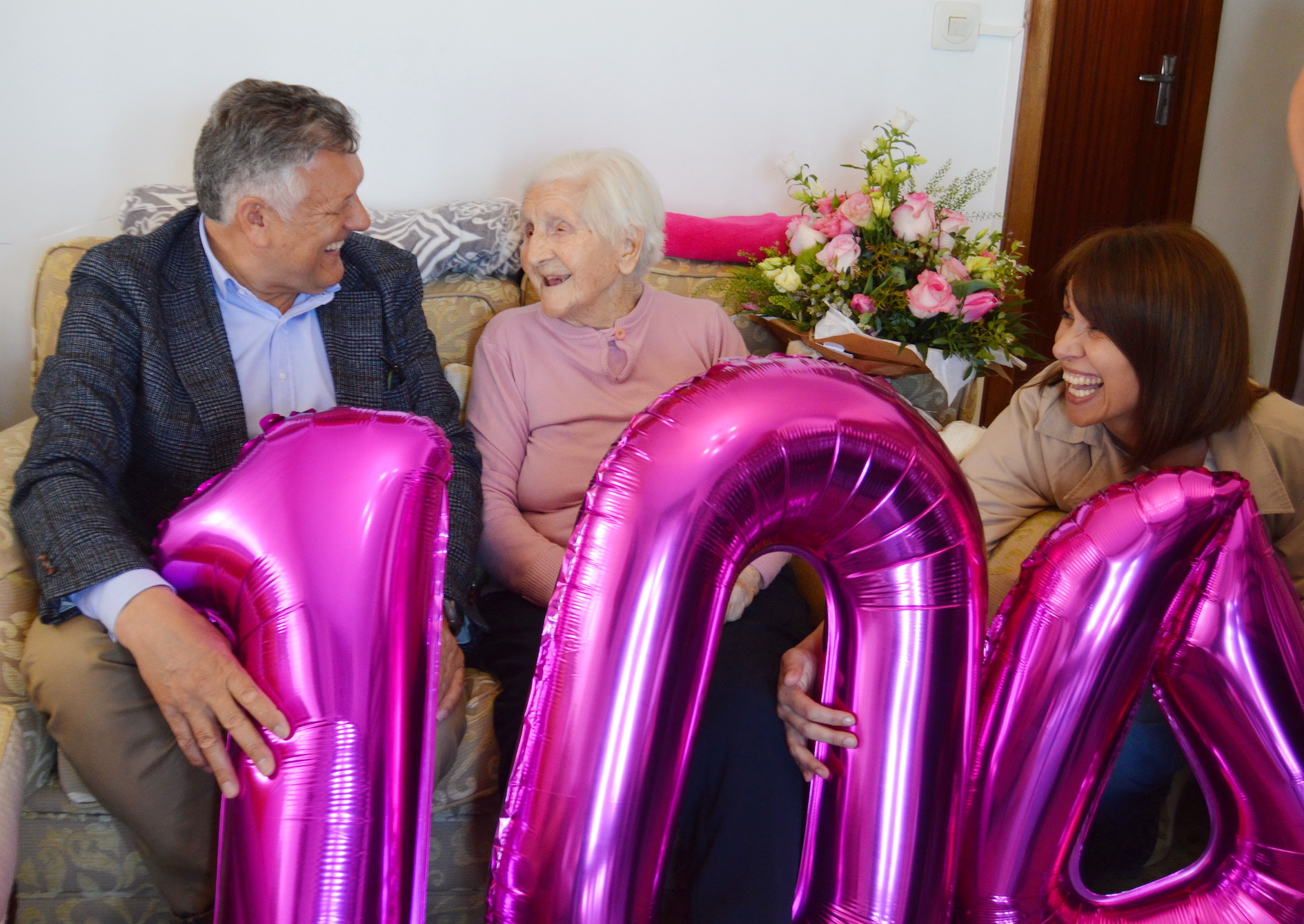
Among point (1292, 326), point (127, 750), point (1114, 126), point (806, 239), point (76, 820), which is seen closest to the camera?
point (127, 750)

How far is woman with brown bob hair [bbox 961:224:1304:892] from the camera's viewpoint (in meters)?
1.37

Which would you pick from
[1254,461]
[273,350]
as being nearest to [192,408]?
[273,350]

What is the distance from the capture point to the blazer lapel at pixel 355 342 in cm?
151

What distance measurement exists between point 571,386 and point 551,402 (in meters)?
0.05

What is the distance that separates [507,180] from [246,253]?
37.8 inches

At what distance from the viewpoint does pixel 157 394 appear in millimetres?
1340

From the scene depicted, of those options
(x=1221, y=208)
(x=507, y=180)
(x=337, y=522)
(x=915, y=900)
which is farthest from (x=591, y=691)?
(x=1221, y=208)

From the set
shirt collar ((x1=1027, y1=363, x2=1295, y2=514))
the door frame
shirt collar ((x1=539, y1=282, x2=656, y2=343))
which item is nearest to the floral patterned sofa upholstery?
shirt collar ((x1=539, y1=282, x2=656, y2=343))

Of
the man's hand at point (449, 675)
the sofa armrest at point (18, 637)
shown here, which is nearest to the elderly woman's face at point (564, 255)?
the man's hand at point (449, 675)

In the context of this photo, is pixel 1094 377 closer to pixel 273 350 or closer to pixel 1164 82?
pixel 273 350

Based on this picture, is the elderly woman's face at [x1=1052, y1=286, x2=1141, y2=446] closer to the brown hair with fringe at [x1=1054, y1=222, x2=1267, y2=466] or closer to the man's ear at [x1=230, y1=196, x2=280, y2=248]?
the brown hair with fringe at [x1=1054, y1=222, x2=1267, y2=466]

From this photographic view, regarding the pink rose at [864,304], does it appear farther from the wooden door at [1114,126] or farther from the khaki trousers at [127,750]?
the wooden door at [1114,126]

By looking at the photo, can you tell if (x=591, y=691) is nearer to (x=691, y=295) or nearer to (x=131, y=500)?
(x=131, y=500)

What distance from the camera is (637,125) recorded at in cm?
233
